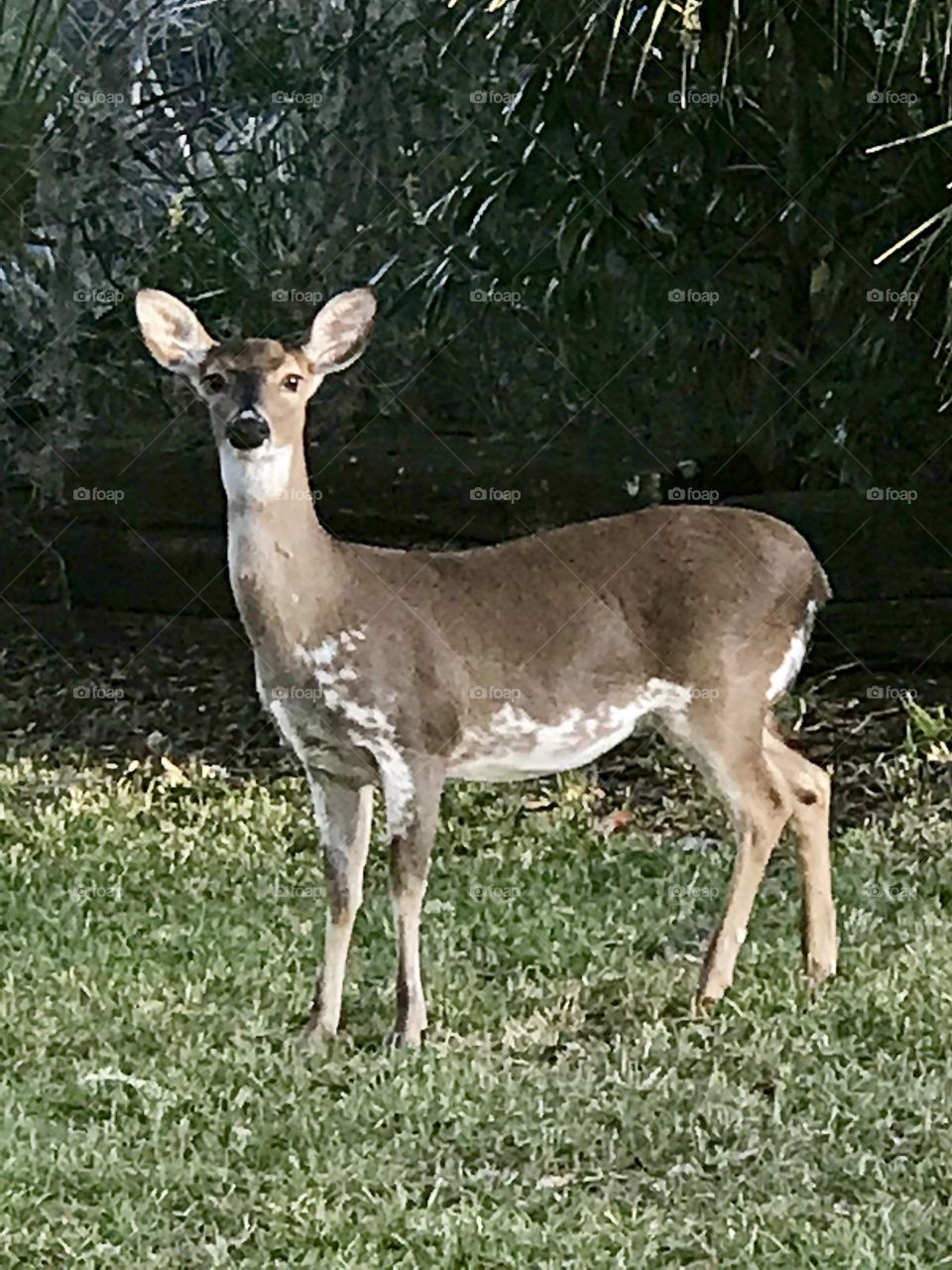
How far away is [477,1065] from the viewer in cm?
324

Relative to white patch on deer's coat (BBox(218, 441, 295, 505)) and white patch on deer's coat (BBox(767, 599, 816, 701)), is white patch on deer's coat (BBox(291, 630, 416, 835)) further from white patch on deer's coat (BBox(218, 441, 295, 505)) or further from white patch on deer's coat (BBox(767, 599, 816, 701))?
white patch on deer's coat (BBox(767, 599, 816, 701))

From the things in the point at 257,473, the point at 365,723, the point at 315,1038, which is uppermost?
the point at 257,473

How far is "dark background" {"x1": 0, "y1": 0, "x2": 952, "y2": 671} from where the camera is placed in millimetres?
5500

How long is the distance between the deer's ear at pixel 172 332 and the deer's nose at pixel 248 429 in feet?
0.76

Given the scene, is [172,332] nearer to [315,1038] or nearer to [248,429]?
[248,429]

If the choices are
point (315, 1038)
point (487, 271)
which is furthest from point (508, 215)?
point (315, 1038)

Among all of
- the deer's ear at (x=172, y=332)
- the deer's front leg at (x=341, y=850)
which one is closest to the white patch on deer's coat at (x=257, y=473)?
the deer's ear at (x=172, y=332)

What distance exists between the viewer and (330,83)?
248 inches

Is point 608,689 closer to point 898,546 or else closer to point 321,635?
point 321,635

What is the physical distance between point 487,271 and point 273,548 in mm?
2925

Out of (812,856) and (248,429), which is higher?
(248,429)

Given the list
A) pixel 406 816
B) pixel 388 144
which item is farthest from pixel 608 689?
pixel 388 144

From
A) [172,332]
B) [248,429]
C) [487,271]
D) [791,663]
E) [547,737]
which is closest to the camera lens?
[248,429]

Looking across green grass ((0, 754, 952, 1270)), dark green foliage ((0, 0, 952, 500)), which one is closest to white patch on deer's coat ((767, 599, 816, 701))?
green grass ((0, 754, 952, 1270))
